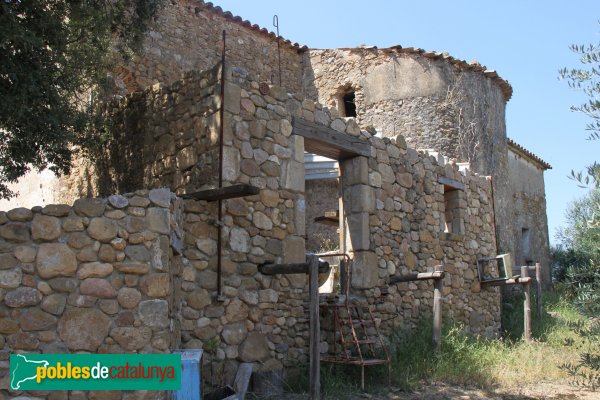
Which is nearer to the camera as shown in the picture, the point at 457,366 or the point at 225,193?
the point at 225,193

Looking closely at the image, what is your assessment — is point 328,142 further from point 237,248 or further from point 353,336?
point 353,336

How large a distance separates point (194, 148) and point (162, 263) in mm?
2255

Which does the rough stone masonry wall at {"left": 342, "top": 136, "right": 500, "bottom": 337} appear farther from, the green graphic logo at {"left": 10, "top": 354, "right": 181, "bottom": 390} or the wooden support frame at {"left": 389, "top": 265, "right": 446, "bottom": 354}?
the green graphic logo at {"left": 10, "top": 354, "right": 181, "bottom": 390}

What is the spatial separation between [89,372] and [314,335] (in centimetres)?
247

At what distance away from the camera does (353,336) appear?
287 inches

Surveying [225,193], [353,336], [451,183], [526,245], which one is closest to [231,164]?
[225,193]

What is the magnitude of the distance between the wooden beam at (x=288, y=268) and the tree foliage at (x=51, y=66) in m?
2.92

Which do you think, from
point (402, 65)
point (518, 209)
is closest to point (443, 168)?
point (402, 65)

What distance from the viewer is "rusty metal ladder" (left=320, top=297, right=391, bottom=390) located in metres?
7.10

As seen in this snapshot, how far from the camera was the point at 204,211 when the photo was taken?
21.2 feet

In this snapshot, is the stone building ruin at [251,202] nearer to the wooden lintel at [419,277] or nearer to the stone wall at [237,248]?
the stone wall at [237,248]

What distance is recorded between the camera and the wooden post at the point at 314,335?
6105 mm

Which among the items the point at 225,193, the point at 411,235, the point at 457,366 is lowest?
the point at 457,366

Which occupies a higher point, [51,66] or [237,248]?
[51,66]
